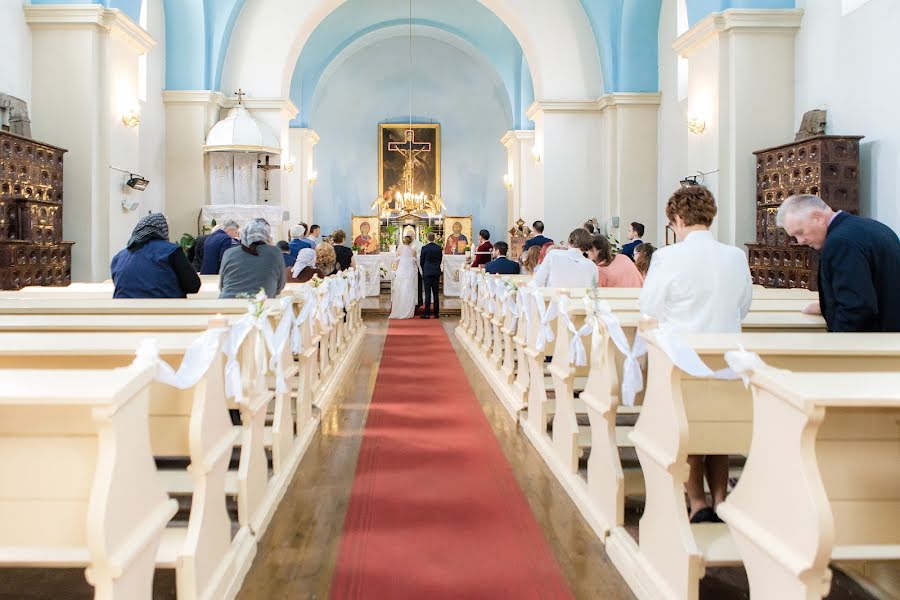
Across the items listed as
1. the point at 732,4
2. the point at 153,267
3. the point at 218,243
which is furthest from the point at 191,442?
the point at 732,4

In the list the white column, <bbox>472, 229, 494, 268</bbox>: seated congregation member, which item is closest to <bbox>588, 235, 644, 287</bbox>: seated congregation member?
<bbox>472, 229, 494, 268</bbox>: seated congregation member

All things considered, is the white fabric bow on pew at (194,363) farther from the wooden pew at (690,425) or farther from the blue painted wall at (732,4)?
the blue painted wall at (732,4)

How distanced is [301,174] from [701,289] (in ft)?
60.1

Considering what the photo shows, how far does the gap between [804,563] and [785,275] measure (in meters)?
8.15

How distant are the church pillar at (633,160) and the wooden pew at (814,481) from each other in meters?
12.8

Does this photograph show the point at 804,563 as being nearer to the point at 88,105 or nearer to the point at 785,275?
the point at 785,275

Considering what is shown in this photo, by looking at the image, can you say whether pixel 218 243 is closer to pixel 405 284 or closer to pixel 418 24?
pixel 405 284

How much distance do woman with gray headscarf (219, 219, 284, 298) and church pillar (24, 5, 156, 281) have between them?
569 centimetres

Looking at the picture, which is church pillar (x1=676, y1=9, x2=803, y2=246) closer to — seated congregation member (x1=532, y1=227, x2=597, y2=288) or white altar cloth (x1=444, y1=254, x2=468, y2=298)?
seated congregation member (x1=532, y1=227, x2=597, y2=288)

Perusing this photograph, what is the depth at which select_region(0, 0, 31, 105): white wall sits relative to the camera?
32.7ft

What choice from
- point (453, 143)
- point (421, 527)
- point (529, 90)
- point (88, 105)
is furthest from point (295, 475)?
point (453, 143)

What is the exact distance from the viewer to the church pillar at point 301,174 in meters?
20.3

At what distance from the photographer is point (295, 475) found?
498 cm

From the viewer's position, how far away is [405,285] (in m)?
15.0
